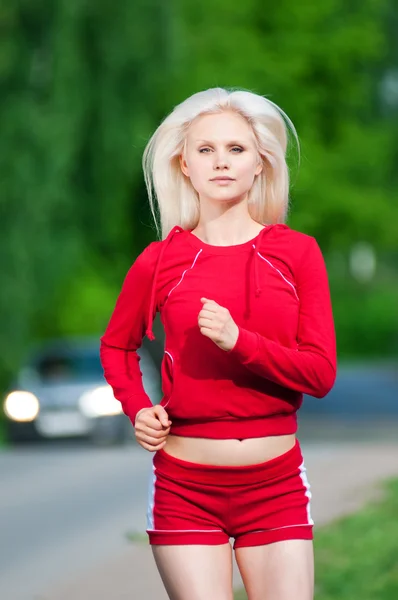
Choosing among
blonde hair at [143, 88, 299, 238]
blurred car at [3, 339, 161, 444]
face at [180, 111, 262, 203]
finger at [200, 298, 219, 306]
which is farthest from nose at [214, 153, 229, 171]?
blurred car at [3, 339, 161, 444]

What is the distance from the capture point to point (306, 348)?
12.5 feet

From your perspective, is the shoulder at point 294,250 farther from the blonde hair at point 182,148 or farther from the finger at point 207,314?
the finger at point 207,314

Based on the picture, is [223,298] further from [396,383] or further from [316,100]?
[396,383]

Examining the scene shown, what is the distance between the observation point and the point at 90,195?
72.2ft

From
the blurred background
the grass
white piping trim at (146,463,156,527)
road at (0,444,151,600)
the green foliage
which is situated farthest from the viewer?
the green foliage

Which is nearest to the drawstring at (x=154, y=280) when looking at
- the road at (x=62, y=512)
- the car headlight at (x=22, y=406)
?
the road at (x=62, y=512)

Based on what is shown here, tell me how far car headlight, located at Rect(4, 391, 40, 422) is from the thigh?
623 inches

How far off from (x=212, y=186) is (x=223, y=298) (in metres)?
0.32

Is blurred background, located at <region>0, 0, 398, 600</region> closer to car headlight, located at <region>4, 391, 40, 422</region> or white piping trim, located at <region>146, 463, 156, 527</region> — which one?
car headlight, located at <region>4, 391, 40, 422</region>

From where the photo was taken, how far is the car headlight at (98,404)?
19125 mm

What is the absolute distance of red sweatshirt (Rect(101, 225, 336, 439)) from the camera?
3.80 m

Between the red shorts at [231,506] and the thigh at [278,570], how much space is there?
22mm

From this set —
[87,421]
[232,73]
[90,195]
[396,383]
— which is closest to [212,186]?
[87,421]

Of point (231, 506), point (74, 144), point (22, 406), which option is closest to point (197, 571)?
point (231, 506)
